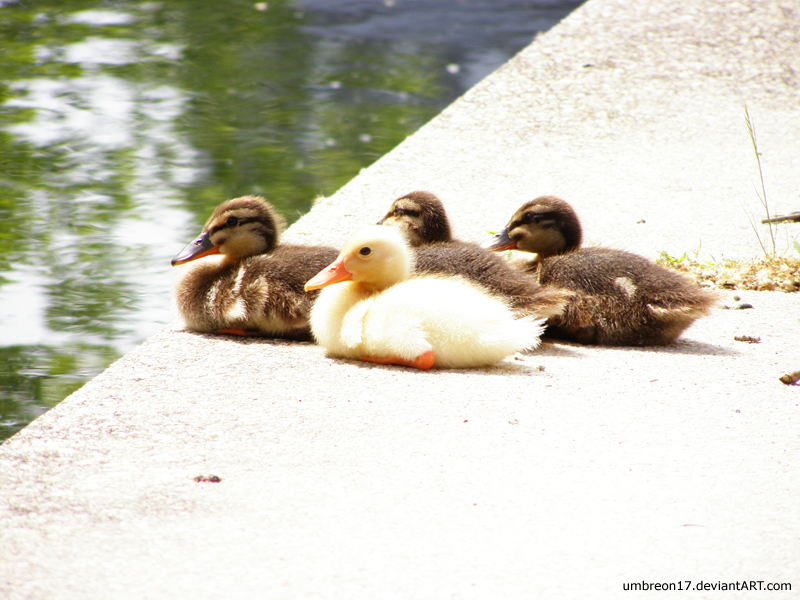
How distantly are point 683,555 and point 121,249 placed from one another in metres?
5.18

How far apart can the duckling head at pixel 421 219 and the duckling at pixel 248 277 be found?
0.41 metres

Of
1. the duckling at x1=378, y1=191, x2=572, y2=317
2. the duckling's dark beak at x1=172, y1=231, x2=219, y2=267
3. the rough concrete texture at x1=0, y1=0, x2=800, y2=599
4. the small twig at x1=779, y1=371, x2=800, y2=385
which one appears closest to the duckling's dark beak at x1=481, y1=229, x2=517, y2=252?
the duckling at x1=378, y1=191, x2=572, y2=317

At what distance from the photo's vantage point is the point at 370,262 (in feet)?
13.9

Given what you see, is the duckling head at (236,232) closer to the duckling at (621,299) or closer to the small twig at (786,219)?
the duckling at (621,299)

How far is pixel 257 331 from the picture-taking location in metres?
4.64

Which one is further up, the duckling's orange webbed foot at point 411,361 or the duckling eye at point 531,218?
the duckling eye at point 531,218

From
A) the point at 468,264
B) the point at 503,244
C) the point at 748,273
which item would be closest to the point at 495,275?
the point at 468,264

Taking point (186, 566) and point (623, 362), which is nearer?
point (186, 566)

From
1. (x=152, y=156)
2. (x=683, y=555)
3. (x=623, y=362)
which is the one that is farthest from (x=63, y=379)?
(x=152, y=156)

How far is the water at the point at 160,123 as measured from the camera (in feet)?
19.4

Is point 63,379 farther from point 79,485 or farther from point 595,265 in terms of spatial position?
point 595,265

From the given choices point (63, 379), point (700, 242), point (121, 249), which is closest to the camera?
point (63, 379)

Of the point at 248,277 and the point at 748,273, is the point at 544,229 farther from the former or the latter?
the point at 248,277

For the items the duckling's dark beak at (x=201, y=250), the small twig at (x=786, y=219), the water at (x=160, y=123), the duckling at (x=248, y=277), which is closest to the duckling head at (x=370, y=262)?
the duckling at (x=248, y=277)
